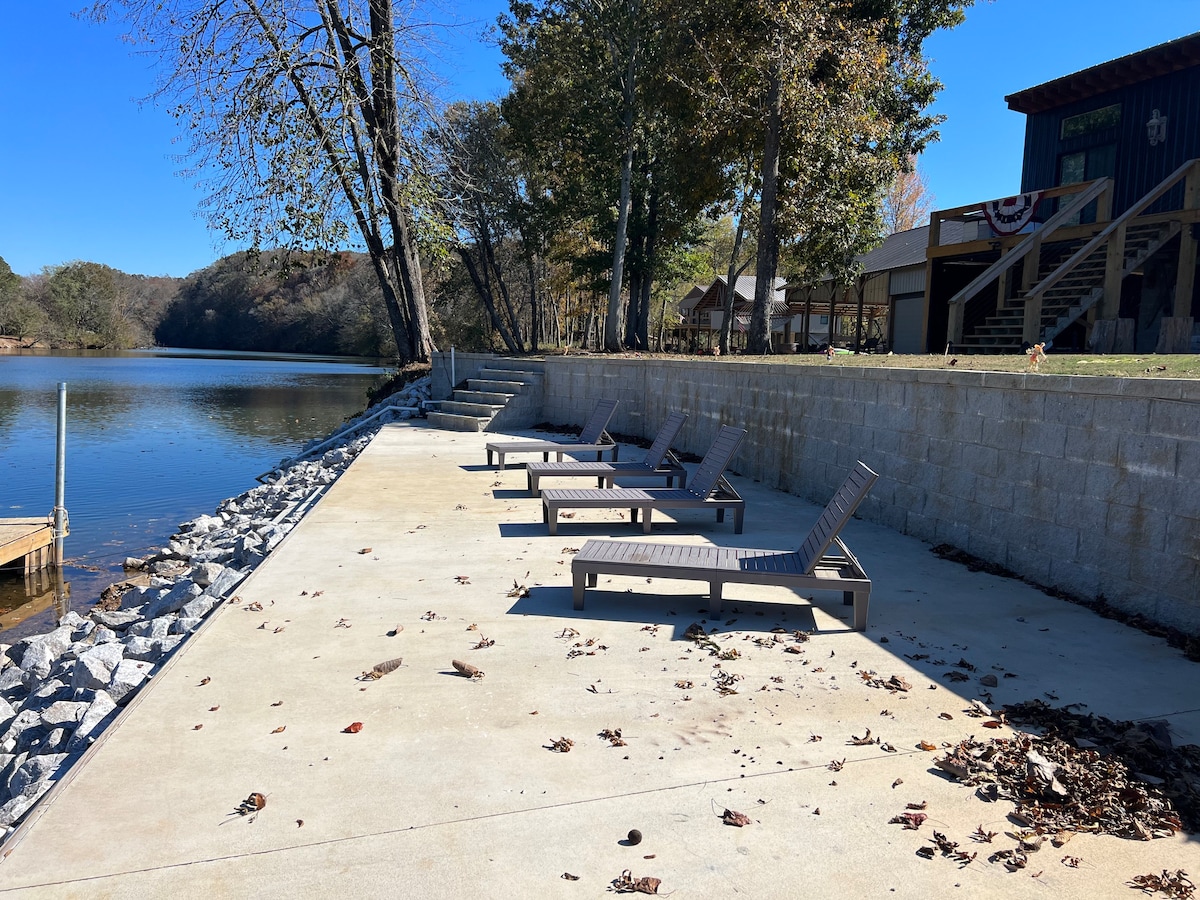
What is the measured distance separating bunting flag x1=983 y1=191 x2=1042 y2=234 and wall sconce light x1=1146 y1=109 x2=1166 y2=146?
142 inches

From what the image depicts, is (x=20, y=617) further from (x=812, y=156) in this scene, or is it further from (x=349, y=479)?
(x=812, y=156)

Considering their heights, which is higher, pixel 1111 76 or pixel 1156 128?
pixel 1111 76

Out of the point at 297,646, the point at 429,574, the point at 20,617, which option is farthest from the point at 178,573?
the point at 297,646

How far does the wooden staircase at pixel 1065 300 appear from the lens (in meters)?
13.9

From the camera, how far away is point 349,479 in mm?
11031

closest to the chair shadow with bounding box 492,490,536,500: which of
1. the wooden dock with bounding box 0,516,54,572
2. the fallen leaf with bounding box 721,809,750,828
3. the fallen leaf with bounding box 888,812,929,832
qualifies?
the wooden dock with bounding box 0,516,54,572

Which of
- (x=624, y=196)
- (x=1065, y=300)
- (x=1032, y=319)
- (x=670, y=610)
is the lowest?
(x=670, y=610)

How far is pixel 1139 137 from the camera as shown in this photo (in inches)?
694

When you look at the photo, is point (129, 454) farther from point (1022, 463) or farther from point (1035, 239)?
point (1022, 463)

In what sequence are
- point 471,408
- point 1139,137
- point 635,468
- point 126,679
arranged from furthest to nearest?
point 471,408, point 1139,137, point 635,468, point 126,679

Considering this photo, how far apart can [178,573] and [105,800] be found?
641 centimetres

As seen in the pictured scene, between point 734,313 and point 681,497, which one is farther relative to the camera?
point 734,313

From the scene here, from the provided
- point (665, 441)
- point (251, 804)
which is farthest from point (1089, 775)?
point (665, 441)

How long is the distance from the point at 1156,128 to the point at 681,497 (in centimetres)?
1501
